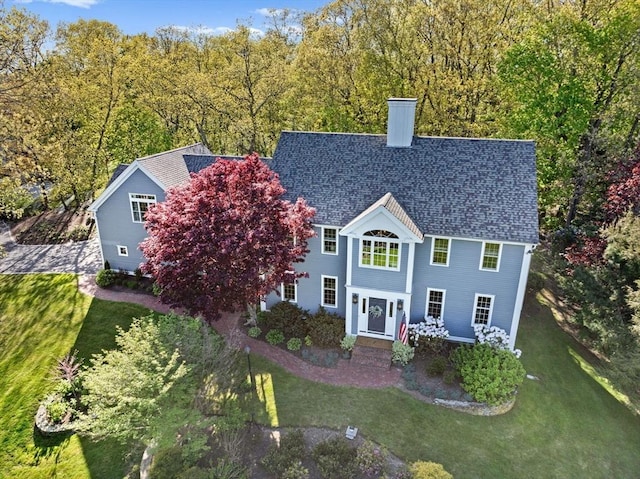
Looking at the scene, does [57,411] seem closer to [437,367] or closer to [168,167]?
[168,167]

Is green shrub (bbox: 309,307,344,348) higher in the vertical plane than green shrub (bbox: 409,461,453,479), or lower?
higher

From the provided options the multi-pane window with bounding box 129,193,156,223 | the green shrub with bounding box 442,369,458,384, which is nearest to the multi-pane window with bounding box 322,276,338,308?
the green shrub with bounding box 442,369,458,384

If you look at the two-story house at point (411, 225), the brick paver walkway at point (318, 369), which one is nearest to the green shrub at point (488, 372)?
the two-story house at point (411, 225)

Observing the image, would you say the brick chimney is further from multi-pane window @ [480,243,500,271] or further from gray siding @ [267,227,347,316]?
multi-pane window @ [480,243,500,271]

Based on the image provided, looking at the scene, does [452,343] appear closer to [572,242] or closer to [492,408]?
[492,408]

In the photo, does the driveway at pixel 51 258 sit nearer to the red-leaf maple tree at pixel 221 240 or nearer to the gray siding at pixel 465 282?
the red-leaf maple tree at pixel 221 240

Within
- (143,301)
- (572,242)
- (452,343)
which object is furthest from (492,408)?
(143,301)

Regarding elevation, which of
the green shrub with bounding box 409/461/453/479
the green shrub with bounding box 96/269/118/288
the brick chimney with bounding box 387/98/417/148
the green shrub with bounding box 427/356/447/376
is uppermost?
the brick chimney with bounding box 387/98/417/148
